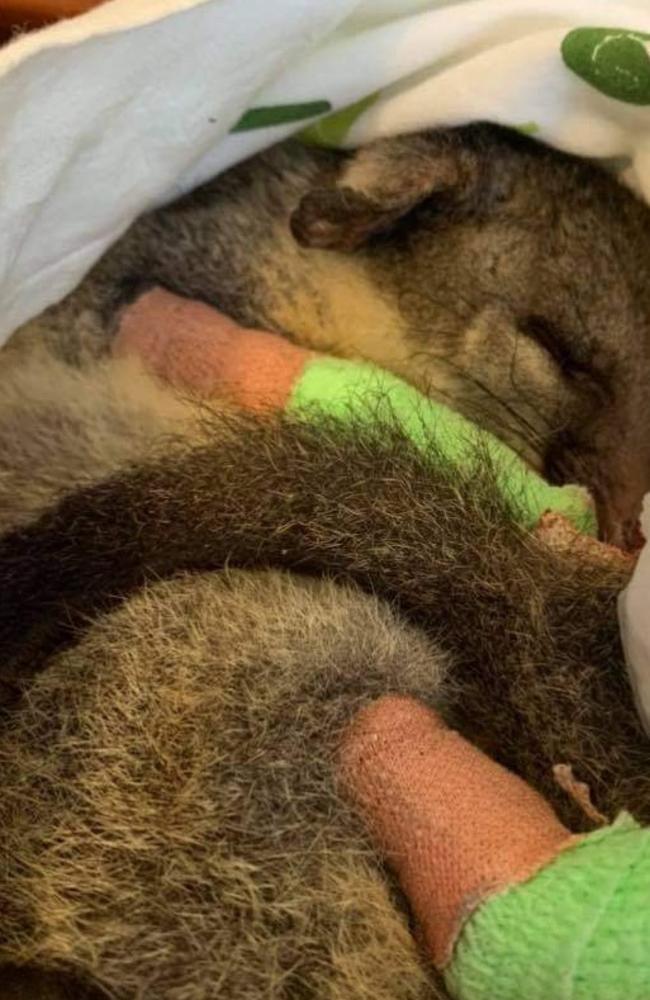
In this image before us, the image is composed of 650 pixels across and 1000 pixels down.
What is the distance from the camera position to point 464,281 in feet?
4.95

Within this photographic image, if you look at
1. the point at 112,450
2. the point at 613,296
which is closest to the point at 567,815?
the point at 112,450

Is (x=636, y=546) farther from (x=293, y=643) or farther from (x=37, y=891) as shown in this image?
(x=37, y=891)

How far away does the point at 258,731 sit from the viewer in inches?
39.1

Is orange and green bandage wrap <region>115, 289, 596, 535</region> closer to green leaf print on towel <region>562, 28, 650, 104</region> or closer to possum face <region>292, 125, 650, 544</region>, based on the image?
possum face <region>292, 125, 650, 544</region>

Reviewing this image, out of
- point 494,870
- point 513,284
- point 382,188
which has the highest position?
point 382,188

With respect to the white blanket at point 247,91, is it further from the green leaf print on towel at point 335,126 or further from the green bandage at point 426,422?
the green bandage at point 426,422

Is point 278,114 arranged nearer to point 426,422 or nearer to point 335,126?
point 335,126

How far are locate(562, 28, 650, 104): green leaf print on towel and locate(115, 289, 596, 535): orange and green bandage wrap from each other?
373 mm

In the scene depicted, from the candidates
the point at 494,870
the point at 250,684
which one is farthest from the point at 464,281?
the point at 494,870

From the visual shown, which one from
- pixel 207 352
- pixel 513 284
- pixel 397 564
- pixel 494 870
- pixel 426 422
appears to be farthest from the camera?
pixel 513 284

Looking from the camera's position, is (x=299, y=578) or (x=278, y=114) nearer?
(x=299, y=578)

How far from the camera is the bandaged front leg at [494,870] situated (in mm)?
839

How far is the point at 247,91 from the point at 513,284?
1.14 feet

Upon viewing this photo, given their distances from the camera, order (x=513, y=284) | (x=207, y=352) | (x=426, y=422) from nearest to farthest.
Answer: (x=426, y=422) → (x=207, y=352) → (x=513, y=284)
